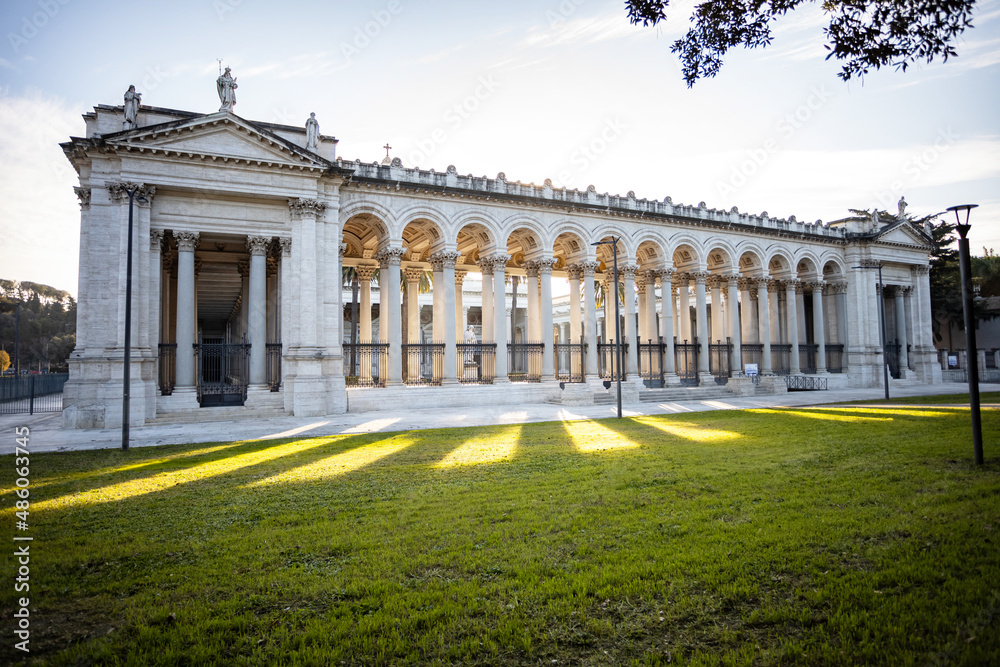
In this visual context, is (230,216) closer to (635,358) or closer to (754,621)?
(635,358)

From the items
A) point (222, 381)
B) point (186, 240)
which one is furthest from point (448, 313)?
point (186, 240)

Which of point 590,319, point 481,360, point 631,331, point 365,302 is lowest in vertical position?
point 481,360

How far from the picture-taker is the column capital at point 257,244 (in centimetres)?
2519

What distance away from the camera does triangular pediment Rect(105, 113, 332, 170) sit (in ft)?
72.8

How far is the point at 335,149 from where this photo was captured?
1049 inches

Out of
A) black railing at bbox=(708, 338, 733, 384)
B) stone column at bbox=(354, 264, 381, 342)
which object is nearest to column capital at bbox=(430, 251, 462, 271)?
stone column at bbox=(354, 264, 381, 342)

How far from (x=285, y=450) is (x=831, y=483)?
12121 millimetres

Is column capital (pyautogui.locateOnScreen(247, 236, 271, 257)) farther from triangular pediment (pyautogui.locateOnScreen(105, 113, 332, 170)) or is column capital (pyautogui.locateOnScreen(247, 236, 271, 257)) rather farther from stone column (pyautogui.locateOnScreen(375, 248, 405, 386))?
stone column (pyautogui.locateOnScreen(375, 248, 405, 386))

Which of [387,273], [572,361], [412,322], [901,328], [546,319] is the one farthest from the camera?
[572,361]

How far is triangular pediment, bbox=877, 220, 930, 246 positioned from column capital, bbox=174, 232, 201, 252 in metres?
45.4

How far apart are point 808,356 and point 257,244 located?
3947 centimetres

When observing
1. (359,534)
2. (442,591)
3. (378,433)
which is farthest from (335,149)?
(442,591)

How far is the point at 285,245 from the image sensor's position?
25.7 meters

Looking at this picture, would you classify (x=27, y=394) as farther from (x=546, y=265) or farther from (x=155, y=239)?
(x=546, y=265)
